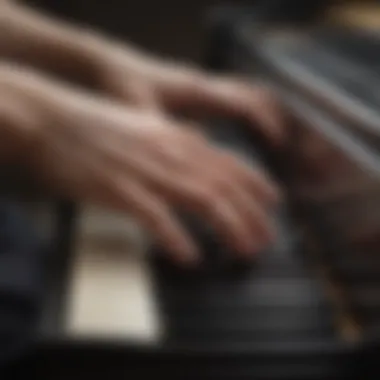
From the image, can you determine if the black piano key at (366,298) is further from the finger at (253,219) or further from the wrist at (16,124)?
the wrist at (16,124)

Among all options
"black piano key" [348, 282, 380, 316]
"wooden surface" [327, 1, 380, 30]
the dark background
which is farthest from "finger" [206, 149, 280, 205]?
the dark background

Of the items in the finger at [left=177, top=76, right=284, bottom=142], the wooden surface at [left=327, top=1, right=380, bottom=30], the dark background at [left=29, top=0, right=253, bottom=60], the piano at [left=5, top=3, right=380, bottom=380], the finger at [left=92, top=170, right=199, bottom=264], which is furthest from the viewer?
the dark background at [left=29, top=0, right=253, bottom=60]

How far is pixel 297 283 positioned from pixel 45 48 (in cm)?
35

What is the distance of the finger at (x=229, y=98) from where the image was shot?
783 mm

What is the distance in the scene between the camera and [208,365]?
469 mm

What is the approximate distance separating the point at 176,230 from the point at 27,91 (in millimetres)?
138

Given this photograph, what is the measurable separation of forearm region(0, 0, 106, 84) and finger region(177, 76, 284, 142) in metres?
0.09

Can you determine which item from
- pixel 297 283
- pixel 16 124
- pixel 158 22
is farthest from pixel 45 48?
pixel 158 22

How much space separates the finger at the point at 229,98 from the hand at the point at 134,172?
154 millimetres

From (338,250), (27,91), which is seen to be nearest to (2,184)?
(27,91)

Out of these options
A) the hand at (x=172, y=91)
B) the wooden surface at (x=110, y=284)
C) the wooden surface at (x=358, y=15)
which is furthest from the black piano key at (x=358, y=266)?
the wooden surface at (x=358, y=15)

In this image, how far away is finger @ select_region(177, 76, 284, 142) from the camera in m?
0.78

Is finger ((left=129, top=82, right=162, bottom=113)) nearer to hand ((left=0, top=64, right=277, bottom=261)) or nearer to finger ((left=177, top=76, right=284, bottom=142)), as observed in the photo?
finger ((left=177, top=76, right=284, bottom=142))

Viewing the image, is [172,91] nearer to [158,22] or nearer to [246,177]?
[246,177]
